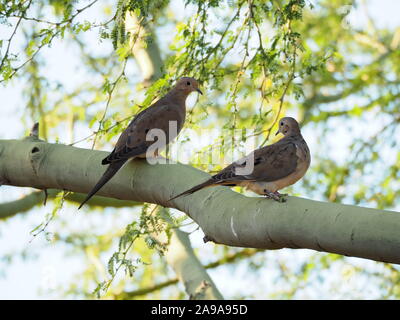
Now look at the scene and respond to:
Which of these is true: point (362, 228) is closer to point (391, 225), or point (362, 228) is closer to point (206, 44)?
point (391, 225)

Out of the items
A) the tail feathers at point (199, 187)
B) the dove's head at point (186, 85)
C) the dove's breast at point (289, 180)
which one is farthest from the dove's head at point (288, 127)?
the tail feathers at point (199, 187)

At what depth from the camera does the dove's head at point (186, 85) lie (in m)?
5.26

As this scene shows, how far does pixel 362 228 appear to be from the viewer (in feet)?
8.48

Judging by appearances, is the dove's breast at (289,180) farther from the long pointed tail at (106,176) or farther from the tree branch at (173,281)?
the tree branch at (173,281)

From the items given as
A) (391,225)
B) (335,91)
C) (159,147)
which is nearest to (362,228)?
(391,225)

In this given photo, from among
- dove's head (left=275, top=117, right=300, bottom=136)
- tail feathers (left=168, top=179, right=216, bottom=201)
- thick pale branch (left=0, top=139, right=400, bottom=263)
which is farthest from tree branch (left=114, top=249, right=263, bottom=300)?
tail feathers (left=168, top=179, right=216, bottom=201)

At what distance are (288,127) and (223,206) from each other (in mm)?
1995

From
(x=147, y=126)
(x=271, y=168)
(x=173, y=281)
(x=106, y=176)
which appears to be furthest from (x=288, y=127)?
(x=173, y=281)

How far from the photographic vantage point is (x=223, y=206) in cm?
328

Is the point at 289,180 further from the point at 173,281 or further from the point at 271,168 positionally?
the point at 173,281

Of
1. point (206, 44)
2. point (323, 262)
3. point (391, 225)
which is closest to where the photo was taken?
point (391, 225)

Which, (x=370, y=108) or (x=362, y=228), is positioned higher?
(x=370, y=108)

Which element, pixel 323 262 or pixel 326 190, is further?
pixel 326 190
